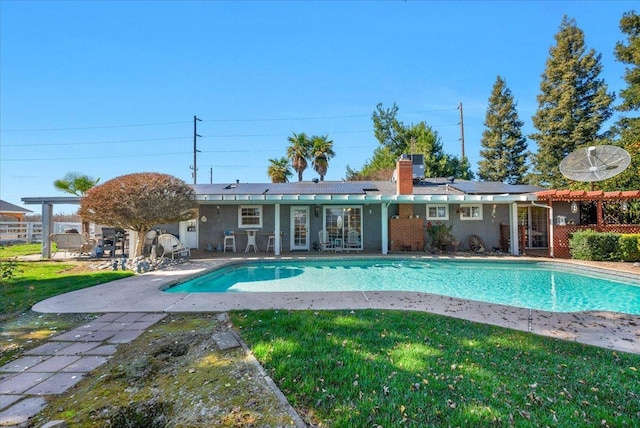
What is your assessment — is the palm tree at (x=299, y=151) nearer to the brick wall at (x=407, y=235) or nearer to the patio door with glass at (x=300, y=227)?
the patio door with glass at (x=300, y=227)

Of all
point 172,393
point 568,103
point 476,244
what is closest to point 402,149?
point 568,103

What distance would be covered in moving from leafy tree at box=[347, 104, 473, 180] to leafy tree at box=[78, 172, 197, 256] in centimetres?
1993

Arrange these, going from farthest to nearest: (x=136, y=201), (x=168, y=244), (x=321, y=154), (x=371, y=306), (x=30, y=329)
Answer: (x=321, y=154) → (x=168, y=244) → (x=136, y=201) → (x=371, y=306) → (x=30, y=329)

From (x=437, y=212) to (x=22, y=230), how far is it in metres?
24.5

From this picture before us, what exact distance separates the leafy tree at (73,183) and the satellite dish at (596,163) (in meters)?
24.1

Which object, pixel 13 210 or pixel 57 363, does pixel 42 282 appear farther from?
pixel 13 210

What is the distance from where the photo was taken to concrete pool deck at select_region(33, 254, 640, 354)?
13.5ft

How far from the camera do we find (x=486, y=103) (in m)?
29.5

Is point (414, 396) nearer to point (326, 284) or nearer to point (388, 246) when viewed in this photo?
point (326, 284)

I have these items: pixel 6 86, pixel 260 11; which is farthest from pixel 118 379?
pixel 6 86

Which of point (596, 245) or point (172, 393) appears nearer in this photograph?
point (172, 393)

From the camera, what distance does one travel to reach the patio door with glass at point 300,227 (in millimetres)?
14211

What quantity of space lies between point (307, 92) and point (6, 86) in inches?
598

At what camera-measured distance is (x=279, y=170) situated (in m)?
23.4
